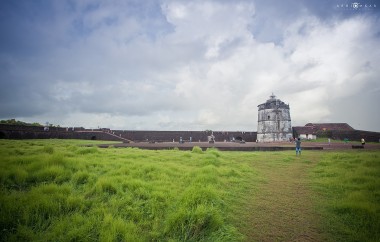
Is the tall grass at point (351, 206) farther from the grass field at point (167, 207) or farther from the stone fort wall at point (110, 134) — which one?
the stone fort wall at point (110, 134)

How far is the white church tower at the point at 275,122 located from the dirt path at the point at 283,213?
98.1ft

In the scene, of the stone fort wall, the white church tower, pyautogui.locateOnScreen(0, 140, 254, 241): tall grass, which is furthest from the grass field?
the white church tower

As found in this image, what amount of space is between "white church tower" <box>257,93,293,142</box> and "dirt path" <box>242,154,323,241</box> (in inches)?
1178

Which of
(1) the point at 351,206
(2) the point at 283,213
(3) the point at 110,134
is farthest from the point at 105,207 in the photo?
(3) the point at 110,134

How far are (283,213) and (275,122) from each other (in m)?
33.2

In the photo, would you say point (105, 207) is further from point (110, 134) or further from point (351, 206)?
point (110, 134)

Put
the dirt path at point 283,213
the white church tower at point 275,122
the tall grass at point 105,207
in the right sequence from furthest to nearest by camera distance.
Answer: the white church tower at point 275,122, the dirt path at point 283,213, the tall grass at point 105,207

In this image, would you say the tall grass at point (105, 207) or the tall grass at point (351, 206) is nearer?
the tall grass at point (105, 207)

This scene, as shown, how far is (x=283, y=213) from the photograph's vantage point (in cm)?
427

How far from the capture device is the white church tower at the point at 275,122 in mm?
35156

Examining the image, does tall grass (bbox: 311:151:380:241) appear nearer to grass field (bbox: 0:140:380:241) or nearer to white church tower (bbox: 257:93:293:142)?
grass field (bbox: 0:140:380:241)

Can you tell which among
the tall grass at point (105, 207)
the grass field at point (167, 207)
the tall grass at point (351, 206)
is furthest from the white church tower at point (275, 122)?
the tall grass at point (105, 207)

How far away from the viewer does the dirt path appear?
343cm

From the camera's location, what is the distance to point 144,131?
32.8 metres
